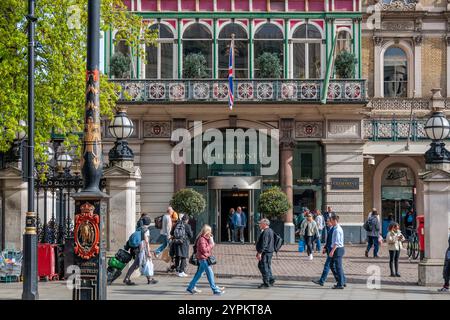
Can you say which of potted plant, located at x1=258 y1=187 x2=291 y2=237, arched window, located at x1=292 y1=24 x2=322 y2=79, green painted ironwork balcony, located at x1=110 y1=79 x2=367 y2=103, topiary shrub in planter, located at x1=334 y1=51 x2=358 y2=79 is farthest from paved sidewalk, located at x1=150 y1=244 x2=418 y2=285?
arched window, located at x1=292 y1=24 x2=322 y2=79

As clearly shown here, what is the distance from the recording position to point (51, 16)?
80.8ft

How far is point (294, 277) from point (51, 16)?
9.67m

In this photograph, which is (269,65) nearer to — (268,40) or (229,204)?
(268,40)

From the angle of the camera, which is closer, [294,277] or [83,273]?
[83,273]

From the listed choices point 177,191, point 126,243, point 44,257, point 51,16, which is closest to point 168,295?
point 126,243

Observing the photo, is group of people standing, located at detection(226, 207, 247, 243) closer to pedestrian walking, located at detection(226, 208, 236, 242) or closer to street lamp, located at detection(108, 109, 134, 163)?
pedestrian walking, located at detection(226, 208, 236, 242)

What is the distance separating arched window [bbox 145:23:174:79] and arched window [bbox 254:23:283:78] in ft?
12.2

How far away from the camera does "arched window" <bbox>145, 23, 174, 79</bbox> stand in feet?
127

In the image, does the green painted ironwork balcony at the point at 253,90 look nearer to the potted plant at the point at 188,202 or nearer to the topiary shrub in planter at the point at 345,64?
the topiary shrub in planter at the point at 345,64

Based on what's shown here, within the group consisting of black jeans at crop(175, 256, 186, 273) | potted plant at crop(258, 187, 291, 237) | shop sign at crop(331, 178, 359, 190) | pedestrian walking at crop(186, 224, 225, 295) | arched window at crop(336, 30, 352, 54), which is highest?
arched window at crop(336, 30, 352, 54)

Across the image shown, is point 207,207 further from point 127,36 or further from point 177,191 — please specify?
point 127,36

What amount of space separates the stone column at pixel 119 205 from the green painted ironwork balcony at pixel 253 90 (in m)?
15.6

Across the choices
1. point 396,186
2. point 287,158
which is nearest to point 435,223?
point 287,158

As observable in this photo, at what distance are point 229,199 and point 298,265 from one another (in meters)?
11.4
